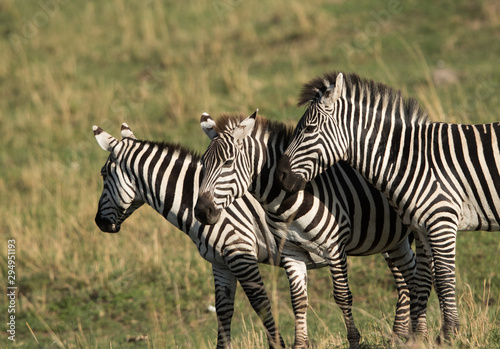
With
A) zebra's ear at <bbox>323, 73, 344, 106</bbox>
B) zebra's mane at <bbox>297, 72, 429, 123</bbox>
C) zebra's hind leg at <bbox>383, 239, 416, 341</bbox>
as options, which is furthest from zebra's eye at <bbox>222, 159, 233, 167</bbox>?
zebra's hind leg at <bbox>383, 239, 416, 341</bbox>

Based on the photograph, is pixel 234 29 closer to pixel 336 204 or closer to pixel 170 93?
pixel 170 93

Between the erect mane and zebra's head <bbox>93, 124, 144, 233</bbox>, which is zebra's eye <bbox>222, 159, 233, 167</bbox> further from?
zebra's head <bbox>93, 124, 144, 233</bbox>

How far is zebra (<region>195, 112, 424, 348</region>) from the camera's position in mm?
5664

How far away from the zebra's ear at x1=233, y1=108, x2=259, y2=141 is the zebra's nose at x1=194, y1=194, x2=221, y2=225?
23.3 inches

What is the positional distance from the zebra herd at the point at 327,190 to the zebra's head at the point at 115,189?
0.04 ft

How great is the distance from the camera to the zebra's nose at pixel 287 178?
5.55 m

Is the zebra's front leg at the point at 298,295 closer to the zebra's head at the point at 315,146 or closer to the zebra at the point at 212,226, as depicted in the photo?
the zebra at the point at 212,226

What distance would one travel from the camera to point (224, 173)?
564 centimetres

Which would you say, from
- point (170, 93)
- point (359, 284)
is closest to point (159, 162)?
point (359, 284)

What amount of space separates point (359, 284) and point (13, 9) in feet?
52.2

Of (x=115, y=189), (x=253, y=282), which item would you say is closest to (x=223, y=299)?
(x=253, y=282)

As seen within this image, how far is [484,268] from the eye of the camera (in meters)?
8.51

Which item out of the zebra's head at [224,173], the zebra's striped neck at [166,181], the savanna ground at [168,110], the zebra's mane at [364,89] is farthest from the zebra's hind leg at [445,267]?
the zebra's striped neck at [166,181]

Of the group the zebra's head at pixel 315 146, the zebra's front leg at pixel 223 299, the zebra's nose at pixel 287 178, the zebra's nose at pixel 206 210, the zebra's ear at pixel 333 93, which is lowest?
the zebra's front leg at pixel 223 299
